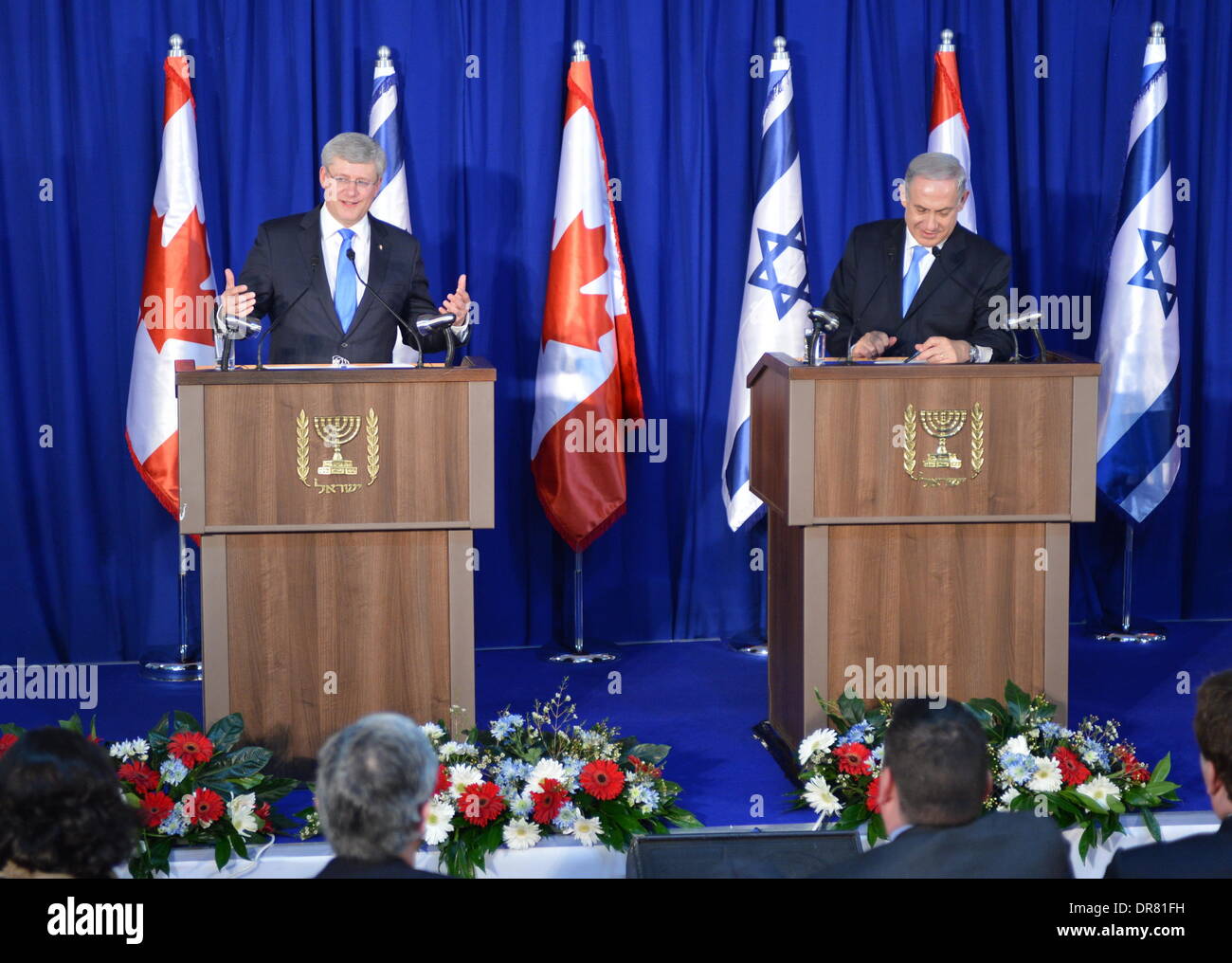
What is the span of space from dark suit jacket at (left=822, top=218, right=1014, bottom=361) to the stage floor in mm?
1360

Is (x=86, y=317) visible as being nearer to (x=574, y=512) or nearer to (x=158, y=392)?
(x=158, y=392)

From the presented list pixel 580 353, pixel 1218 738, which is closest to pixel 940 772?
pixel 1218 738

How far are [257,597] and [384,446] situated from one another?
0.57m

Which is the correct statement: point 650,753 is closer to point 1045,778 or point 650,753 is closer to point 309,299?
point 1045,778

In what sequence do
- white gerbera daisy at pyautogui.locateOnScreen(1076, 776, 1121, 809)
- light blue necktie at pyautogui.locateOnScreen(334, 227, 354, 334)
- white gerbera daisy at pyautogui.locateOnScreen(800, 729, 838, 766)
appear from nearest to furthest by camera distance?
white gerbera daisy at pyautogui.locateOnScreen(1076, 776, 1121, 809), white gerbera daisy at pyautogui.locateOnScreen(800, 729, 838, 766), light blue necktie at pyautogui.locateOnScreen(334, 227, 354, 334)

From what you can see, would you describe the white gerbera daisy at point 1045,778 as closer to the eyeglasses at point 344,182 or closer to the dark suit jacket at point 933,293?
the dark suit jacket at point 933,293

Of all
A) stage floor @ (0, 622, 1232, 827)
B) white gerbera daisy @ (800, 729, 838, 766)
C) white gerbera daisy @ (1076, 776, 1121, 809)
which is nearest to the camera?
white gerbera daisy @ (1076, 776, 1121, 809)

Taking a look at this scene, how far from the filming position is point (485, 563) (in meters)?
7.04

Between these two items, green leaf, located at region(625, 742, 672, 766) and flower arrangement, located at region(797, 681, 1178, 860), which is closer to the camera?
flower arrangement, located at region(797, 681, 1178, 860)

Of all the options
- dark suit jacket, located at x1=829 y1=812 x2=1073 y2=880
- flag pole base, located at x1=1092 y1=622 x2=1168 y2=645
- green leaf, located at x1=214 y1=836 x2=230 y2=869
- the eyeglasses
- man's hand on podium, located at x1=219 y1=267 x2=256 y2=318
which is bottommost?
green leaf, located at x1=214 y1=836 x2=230 y2=869

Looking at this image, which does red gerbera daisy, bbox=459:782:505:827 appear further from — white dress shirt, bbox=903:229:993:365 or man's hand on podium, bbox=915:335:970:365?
white dress shirt, bbox=903:229:993:365

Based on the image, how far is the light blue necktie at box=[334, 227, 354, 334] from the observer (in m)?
5.35

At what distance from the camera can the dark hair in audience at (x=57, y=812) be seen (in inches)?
99.2

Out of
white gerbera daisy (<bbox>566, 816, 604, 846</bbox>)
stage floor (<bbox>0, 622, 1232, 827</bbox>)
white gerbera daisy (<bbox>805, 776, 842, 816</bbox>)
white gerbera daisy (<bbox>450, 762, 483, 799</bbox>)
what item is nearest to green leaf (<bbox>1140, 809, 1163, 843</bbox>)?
stage floor (<bbox>0, 622, 1232, 827</bbox>)
